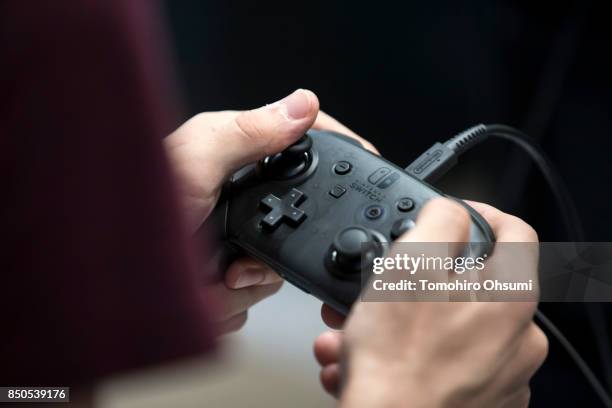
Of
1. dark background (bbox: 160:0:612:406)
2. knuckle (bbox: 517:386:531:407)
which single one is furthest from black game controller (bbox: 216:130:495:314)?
dark background (bbox: 160:0:612:406)

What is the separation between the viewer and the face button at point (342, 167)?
0.56 m

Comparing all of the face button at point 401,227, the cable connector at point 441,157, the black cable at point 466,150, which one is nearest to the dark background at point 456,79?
the black cable at point 466,150

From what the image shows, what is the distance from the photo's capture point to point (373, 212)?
520 mm

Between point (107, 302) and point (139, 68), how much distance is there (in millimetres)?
104

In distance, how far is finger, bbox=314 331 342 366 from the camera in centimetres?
44

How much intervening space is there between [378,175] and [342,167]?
3 centimetres

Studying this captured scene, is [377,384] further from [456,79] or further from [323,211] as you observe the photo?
[456,79]

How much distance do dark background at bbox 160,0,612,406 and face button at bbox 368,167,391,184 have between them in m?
0.38

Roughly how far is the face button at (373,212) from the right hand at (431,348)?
8cm

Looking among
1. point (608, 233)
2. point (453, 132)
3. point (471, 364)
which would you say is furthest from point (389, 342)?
point (453, 132)

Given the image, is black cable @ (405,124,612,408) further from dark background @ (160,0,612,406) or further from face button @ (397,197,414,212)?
dark background @ (160,0,612,406)

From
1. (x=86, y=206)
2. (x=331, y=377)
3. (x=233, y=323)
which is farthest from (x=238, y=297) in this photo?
(x=86, y=206)

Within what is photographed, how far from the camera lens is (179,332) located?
33 cm

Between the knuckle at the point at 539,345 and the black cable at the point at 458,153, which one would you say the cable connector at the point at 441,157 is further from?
the knuckle at the point at 539,345
